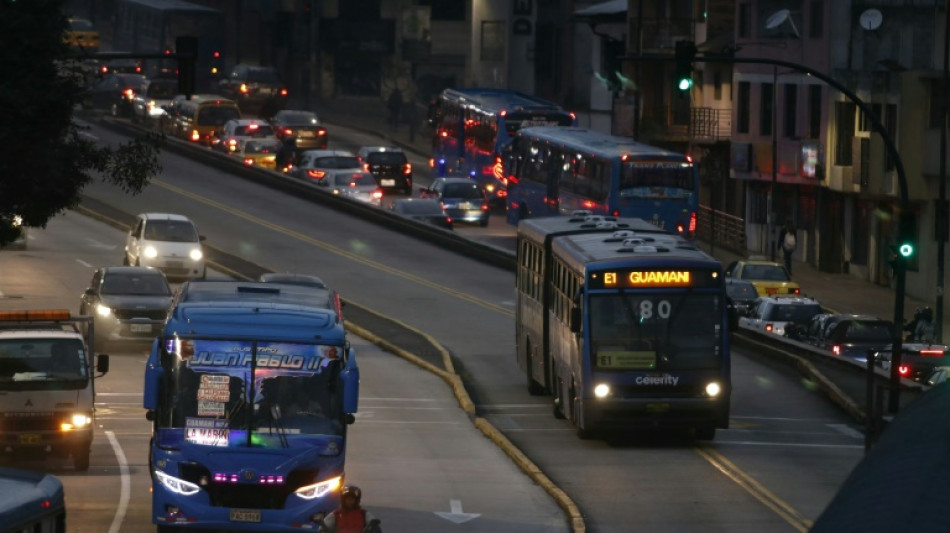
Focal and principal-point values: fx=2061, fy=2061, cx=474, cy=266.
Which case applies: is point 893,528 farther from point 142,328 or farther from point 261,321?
point 142,328

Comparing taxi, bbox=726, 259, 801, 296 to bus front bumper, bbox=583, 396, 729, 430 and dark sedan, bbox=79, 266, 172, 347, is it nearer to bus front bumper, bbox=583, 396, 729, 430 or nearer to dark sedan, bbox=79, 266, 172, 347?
dark sedan, bbox=79, 266, 172, 347

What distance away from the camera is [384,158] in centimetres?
8225

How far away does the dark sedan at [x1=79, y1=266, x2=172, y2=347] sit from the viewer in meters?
44.2

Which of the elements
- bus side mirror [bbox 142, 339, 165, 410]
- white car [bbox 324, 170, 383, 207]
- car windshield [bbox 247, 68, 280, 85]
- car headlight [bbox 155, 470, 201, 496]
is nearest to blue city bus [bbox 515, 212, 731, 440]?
bus side mirror [bbox 142, 339, 165, 410]

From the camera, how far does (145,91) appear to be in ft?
328

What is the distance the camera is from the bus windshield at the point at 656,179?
59812 mm

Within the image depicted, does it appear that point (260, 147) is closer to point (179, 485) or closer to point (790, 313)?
point (790, 313)

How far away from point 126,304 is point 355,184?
32.4 m

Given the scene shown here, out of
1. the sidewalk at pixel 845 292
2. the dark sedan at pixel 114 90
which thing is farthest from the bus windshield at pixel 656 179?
the dark sedan at pixel 114 90

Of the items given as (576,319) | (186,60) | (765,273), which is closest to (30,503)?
(576,319)

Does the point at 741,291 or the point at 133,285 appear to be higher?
the point at 133,285

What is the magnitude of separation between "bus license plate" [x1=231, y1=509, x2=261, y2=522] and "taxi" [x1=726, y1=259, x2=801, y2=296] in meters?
36.4

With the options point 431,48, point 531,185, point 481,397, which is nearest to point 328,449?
point 481,397

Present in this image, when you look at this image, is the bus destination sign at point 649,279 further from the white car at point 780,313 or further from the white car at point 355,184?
the white car at point 355,184
